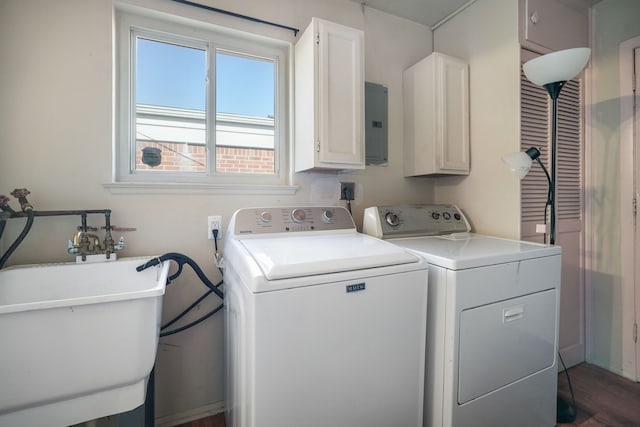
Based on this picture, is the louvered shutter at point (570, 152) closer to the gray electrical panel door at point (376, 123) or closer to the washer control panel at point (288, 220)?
the gray electrical panel door at point (376, 123)

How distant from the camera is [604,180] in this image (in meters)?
1.99

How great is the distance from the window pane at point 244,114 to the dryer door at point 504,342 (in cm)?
145

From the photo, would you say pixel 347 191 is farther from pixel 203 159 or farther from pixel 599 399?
pixel 599 399

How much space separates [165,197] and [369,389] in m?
1.36

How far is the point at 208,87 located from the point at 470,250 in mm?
1739

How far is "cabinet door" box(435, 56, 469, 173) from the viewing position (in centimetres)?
191

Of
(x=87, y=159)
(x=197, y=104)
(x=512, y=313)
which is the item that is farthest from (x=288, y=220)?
(x=512, y=313)

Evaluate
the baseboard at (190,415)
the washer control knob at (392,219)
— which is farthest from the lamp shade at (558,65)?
the baseboard at (190,415)

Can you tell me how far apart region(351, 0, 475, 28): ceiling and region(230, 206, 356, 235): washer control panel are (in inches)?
61.4

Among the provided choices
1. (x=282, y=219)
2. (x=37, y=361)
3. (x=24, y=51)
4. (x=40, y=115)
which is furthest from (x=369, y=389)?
(x=24, y=51)

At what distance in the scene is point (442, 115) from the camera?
1910 millimetres

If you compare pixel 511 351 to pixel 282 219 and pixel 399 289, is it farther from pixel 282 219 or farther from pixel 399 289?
pixel 282 219

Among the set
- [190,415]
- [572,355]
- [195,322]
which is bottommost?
[190,415]

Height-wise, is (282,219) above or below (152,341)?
above
